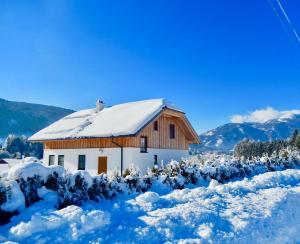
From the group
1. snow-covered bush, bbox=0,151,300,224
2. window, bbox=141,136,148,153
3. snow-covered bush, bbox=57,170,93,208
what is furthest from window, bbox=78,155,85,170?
snow-covered bush, bbox=57,170,93,208

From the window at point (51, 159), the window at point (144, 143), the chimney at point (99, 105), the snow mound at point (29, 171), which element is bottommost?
the snow mound at point (29, 171)

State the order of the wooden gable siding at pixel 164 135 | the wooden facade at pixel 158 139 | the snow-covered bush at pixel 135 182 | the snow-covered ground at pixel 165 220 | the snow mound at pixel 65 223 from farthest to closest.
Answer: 1. the wooden gable siding at pixel 164 135
2. the wooden facade at pixel 158 139
3. the snow-covered bush at pixel 135 182
4. the snow-covered ground at pixel 165 220
5. the snow mound at pixel 65 223

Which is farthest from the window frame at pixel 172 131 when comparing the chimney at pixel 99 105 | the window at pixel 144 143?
the chimney at pixel 99 105

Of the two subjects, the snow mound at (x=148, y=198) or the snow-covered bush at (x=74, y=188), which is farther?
the snow mound at (x=148, y=198)

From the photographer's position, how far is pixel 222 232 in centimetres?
677

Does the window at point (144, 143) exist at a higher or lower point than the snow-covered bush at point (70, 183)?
higher

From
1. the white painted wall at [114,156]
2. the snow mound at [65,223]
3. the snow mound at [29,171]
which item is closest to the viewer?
the snow mound at [65,223]

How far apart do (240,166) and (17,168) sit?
12.8 m

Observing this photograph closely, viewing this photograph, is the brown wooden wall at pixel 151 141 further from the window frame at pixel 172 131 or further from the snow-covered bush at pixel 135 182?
the snow-covered bush at pixel 135 182

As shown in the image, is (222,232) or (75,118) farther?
(75,118)

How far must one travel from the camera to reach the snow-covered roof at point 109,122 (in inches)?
843

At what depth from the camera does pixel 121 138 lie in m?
21.9

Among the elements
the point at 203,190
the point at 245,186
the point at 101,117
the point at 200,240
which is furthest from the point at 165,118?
the point at 200,240

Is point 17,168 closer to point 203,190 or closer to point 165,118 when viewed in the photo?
point 203,190
